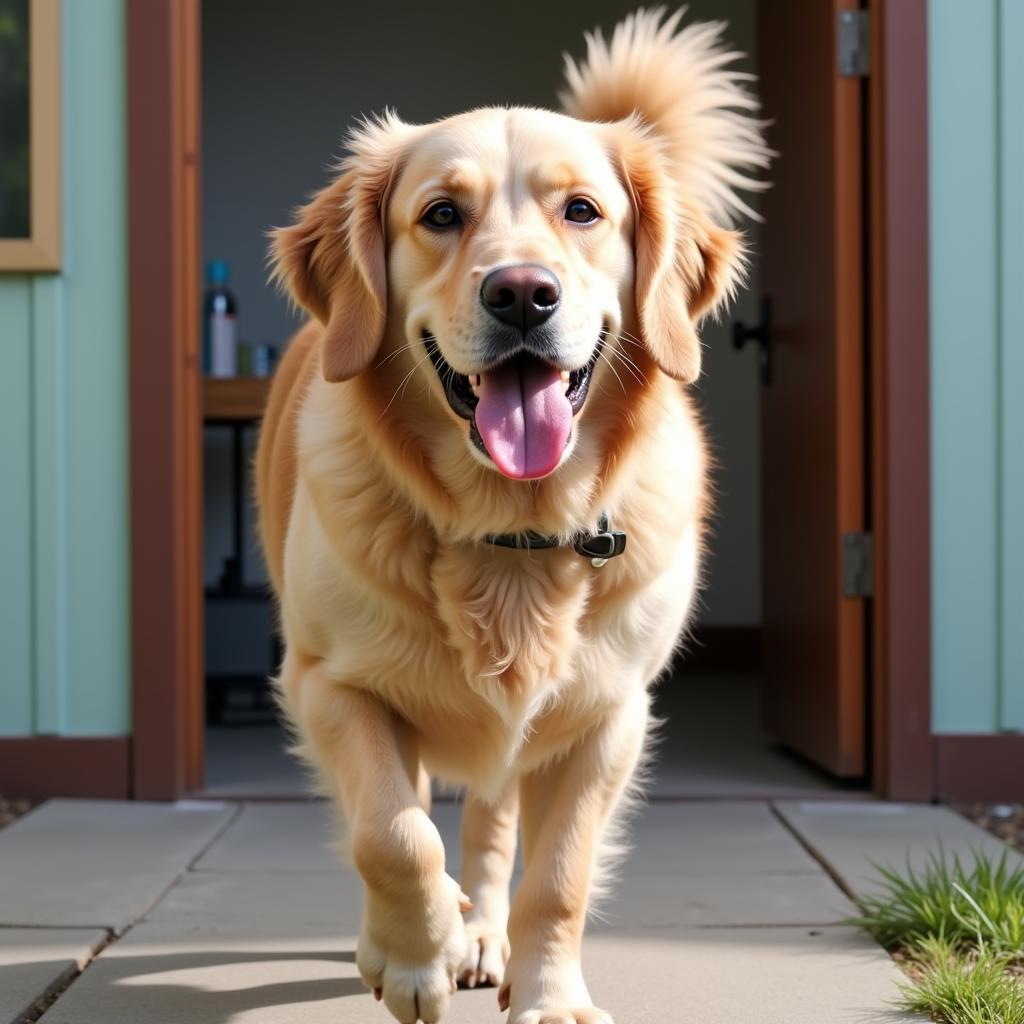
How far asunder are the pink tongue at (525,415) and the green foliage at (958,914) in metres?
1.15

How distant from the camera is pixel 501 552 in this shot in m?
2.45

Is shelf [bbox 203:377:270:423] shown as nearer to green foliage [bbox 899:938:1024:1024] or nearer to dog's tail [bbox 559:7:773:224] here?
dog's tail [bbox 559:7:773:224]

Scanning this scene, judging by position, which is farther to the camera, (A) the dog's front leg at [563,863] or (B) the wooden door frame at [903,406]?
(B) the wooden door frame at [903,406]

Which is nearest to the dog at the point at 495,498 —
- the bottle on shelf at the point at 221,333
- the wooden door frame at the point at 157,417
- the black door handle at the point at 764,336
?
the wooden door frame at the point at 157,417

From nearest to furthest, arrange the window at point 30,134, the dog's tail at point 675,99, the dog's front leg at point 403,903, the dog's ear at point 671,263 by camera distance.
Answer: the dog's front leg at point 403,903, the dog's ear at point 671,263, the dog's tail at point 675,99, the window at point 30,134

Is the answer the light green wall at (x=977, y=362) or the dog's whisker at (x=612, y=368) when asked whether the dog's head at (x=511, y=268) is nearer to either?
the dog's whisker at (x=612, y=368)

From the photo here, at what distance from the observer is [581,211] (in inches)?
96.3

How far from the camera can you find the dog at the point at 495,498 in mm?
2258

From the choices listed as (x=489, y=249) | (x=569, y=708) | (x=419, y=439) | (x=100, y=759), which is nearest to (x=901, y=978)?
(x=569, y=708)

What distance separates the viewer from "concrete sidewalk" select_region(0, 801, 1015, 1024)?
8.18ft

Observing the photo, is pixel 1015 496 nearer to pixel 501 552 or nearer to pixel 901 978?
pixel 901 978

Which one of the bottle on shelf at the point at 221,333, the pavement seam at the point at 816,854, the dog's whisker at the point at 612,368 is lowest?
the pavement seam at the point at 816,854

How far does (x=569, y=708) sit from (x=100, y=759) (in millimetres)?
2263

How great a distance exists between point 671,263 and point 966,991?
4.27 feet
